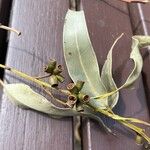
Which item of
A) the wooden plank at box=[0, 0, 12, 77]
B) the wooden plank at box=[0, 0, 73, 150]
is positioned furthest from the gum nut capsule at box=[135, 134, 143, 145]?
the wooden plank at box=[0, 0, 12, 77]

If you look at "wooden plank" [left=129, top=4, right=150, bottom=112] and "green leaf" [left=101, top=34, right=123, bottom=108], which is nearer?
"green leaf" [left=101, top=34, right=123, bottom=108]

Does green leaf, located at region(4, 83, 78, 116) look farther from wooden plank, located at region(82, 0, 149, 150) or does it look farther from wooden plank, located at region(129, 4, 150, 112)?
wooden plank, located at region(129, 4, 150, 112)

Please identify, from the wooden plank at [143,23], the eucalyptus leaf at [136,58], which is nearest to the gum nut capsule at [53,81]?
the eucalyptus leaf at [136,58]

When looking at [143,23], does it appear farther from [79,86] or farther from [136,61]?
[79,86]

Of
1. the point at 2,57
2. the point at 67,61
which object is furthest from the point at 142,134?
the point at 2,57

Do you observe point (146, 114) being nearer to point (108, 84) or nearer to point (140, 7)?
point (108, 84)

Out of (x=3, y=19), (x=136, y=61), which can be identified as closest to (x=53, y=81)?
(x=136, y=61)

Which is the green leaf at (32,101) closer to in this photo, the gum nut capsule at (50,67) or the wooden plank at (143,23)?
the gum nut capsule at (50,67)

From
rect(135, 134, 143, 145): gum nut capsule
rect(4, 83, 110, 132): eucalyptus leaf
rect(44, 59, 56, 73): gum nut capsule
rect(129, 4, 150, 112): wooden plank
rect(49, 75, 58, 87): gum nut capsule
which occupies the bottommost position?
rect(135, 134, 143, 145): gum nut capsule
